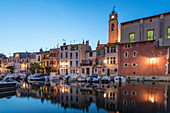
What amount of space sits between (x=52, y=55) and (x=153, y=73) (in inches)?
1559

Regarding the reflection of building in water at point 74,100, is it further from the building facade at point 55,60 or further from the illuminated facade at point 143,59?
the building facade at point 55,60

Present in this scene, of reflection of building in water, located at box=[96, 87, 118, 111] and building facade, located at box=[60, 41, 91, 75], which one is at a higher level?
building facade, located at box=[60, 41, 91, 75]

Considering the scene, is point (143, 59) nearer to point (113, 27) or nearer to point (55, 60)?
point (113, 27)

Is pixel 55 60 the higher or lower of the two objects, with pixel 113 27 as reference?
lower

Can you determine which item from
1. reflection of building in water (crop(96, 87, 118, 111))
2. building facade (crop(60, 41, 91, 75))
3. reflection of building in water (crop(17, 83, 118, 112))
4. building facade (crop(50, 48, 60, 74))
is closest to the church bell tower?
building facade (crop(60, 41, 91, 75))

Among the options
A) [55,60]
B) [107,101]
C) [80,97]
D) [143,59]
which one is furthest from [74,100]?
[55,60]

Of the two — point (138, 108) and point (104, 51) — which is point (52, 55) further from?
point (138, 108)

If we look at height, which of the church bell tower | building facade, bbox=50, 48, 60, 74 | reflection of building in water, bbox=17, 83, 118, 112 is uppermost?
the church bell tower

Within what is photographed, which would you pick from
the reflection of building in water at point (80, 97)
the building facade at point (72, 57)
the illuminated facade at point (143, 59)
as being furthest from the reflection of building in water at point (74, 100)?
→ the building facade at point (72, 57)

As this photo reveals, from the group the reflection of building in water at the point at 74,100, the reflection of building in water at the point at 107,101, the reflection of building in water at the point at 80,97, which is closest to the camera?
the reflection of building in water at the point at 107,101

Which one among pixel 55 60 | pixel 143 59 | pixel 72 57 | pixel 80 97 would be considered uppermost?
pixel 72 57

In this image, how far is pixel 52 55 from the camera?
5384 centimetres

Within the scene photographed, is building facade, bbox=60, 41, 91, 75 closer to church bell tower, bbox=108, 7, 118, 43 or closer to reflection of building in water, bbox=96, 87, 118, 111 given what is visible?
church bell tower, bbox=108, 7, 118, 43

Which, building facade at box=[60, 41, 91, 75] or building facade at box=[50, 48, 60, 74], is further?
building facade at box=[50, 48, 60, 74]
